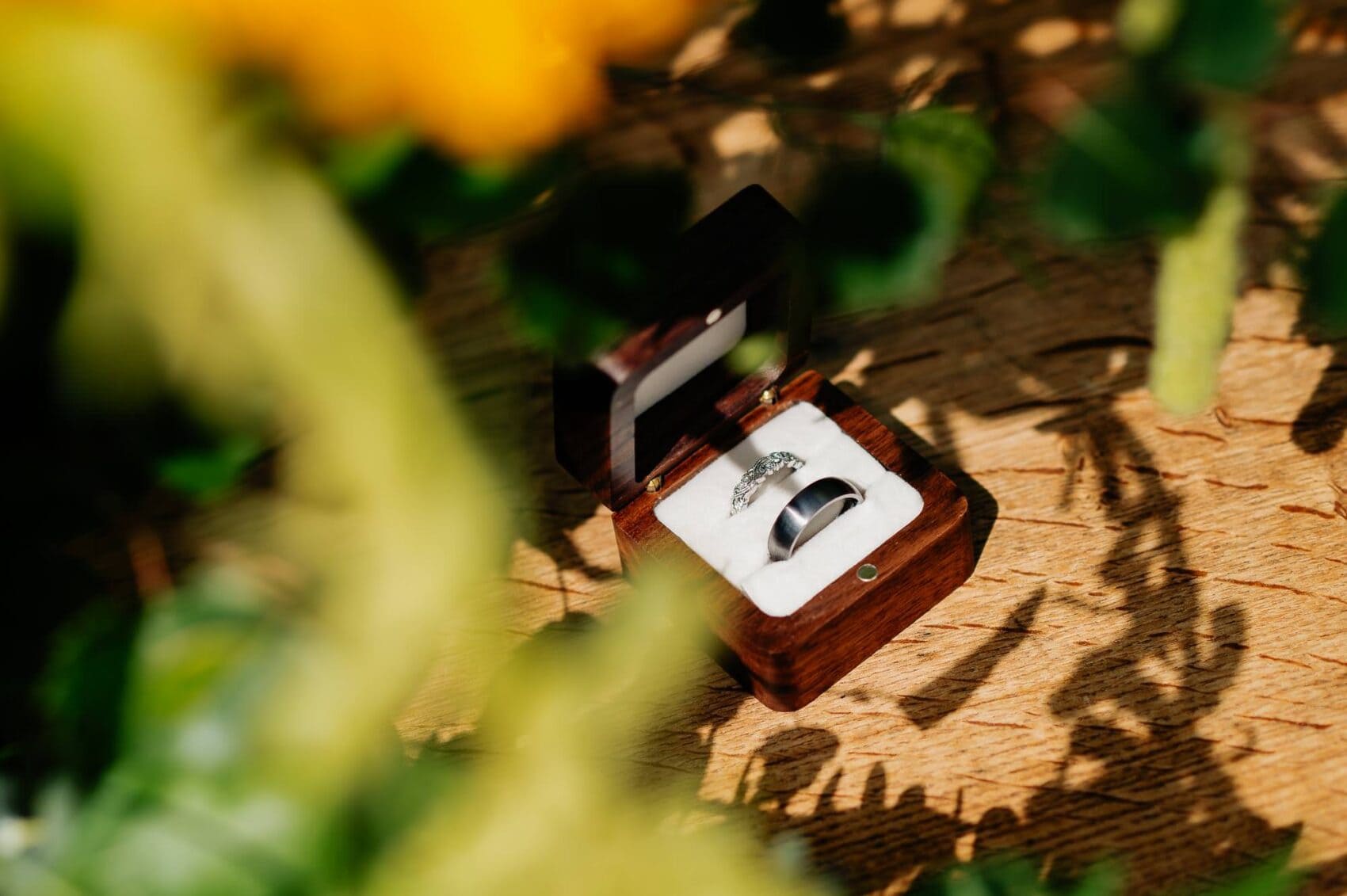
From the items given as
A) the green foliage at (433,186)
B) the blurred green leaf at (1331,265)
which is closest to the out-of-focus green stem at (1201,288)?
the blurred green leaf at (1331,265)

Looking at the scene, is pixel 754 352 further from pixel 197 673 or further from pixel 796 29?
pixel 197 673

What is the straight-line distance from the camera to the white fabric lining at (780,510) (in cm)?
44

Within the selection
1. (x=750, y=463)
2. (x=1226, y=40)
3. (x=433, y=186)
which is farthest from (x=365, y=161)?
(x=750, y=463)

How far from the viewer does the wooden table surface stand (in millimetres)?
434

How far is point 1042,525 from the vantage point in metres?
0.48

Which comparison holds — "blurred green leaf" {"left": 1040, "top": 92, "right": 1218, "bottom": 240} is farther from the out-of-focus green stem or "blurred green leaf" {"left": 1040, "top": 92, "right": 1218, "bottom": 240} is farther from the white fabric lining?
the white fabric lining

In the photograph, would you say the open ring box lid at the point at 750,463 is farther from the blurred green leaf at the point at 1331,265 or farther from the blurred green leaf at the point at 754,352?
the blurred green leaf at the point at 1331,265

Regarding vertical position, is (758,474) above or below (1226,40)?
below

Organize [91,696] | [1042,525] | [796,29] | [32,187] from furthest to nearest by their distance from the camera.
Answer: [1042,525], [796,29], [91,696], [32,187]

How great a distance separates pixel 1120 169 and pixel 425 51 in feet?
0.39

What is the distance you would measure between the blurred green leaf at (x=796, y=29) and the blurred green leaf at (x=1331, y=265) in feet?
0.45

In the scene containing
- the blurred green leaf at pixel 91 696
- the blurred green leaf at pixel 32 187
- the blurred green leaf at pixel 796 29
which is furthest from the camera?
the blurred green leaf at pixel 796 29

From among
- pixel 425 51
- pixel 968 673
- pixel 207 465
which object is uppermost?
pixel 425 51

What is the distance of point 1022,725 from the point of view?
1.46ft
